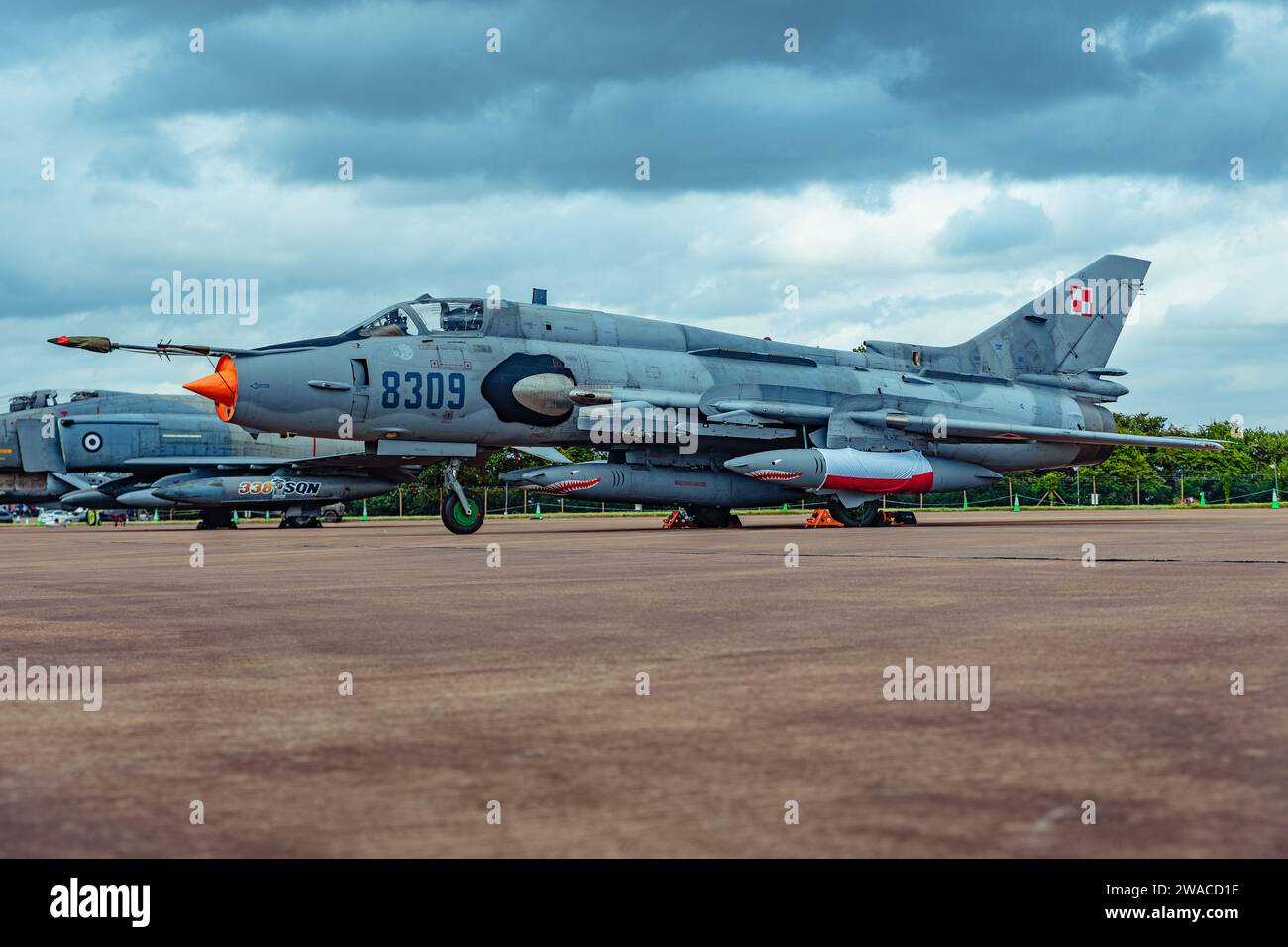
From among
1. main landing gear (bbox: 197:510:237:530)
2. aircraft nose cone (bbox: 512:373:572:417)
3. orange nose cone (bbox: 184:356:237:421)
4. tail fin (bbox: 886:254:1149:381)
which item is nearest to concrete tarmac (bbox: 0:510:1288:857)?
orange nose cone (bbox: 184:356:237:421)

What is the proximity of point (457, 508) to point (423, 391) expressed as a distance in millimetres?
2331

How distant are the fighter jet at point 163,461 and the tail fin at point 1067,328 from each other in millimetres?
14090

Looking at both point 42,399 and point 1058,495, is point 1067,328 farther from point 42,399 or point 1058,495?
point 1058,495

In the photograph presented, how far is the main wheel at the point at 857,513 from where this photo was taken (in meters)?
22.0

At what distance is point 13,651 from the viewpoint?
18.0 feet

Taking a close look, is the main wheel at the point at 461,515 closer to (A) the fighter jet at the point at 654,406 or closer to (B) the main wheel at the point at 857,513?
(A) the fighter jet at the point at 654,406

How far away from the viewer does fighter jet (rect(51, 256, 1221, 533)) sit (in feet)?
59.7

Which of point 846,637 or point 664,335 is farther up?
point 664,335

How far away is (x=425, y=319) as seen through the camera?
768 inches

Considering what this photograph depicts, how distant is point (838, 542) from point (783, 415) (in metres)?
7.36

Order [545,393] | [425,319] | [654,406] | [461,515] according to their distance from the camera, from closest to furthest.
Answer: [425,319] < [545,393] < [461,515] < [654,406]

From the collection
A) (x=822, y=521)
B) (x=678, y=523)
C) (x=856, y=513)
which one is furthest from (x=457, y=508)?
(x=822, y=521)
